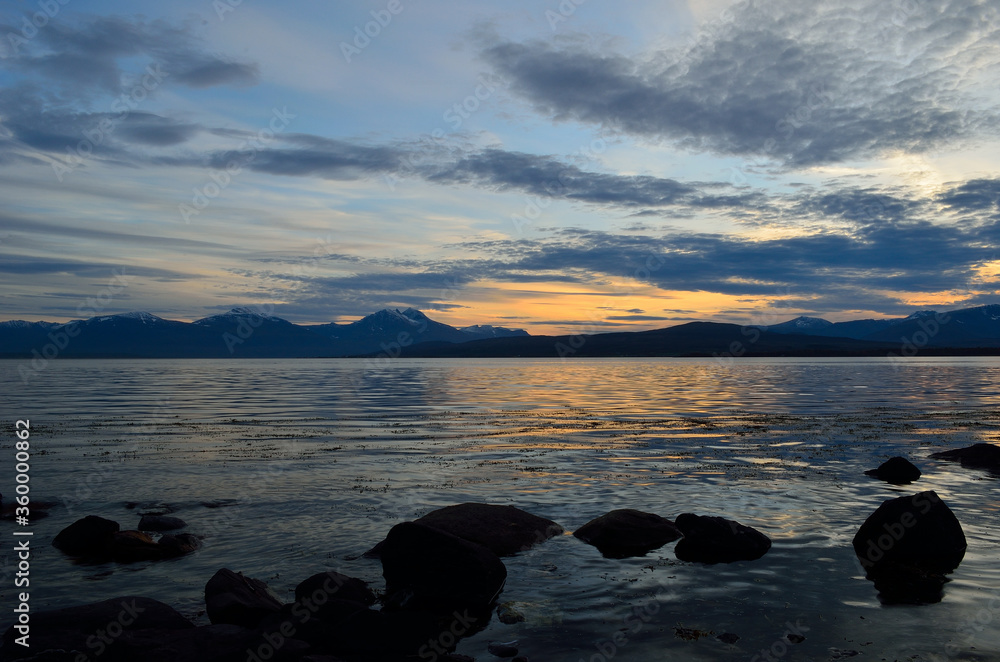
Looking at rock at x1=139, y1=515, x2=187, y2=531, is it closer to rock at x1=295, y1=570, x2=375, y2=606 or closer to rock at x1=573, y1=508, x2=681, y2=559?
rock at x1=295, y1=570, x2=375, y2=606

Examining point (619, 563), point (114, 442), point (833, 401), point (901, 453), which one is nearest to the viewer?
point (619, 563)

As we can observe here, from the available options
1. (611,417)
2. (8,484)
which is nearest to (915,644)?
(8,484)

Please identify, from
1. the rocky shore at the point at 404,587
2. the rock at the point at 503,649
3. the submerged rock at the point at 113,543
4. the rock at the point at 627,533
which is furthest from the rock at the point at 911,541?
the submerged rock at the point at 113,543

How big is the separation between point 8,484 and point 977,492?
40.1 meters

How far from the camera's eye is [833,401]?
67.3 m

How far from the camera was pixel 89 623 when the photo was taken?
12.1 meters

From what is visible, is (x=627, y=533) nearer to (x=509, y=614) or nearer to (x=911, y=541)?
(x=509, y=614)

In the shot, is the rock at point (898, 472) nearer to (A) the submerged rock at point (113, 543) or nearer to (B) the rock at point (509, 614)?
(B) the rock at point (509, 614)

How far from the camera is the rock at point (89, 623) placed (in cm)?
1127

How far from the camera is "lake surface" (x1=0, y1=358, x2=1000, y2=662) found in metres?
13.1

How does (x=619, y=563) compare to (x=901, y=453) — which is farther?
(x=901, y=453)

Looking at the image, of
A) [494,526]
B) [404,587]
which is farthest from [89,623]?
[494,526]

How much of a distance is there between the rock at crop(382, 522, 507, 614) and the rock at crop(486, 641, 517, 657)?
76.7 inches

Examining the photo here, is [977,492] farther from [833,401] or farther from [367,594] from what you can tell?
[833,401]
